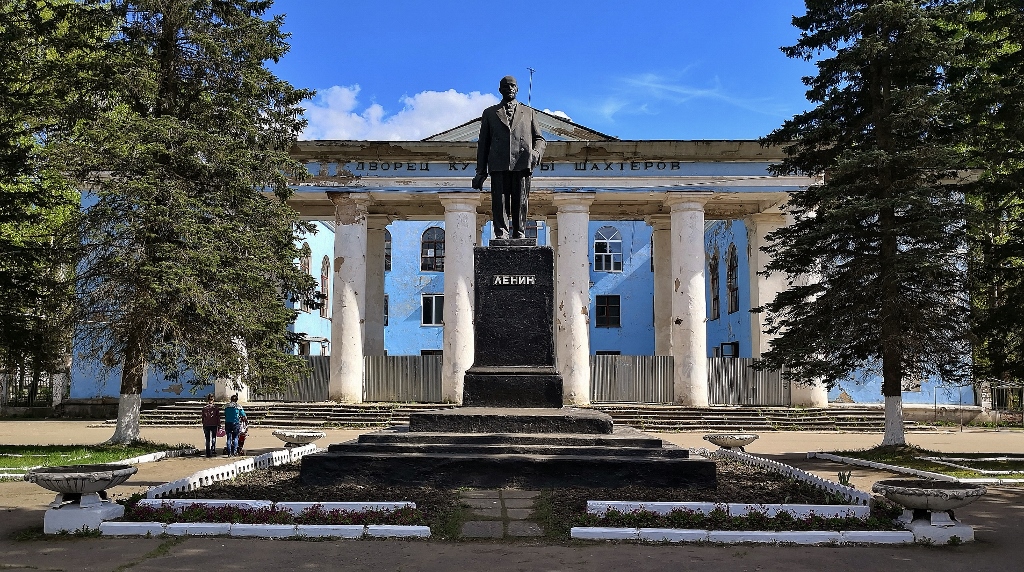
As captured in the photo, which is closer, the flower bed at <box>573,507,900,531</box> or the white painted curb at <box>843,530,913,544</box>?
the white painted curb at <box>843,530,913,544</box>

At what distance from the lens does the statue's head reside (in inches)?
475

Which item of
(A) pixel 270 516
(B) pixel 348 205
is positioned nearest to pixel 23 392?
(B) pixel 348 205

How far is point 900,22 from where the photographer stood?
52.8 ft

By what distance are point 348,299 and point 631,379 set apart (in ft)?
31.0

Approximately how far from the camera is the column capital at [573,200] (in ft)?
86.5

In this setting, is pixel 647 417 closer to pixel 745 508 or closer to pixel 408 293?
pixel 745 508

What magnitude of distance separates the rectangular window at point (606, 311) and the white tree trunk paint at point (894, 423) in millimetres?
25782

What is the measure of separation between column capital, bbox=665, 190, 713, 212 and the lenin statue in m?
14.9

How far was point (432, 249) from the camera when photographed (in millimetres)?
43156

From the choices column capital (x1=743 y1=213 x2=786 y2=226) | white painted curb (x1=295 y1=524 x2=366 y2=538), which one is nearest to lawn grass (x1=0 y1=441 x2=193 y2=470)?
white painted curb (x1=295 y1=524 x2=366 y2=538)

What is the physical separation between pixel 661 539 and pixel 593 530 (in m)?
0.60

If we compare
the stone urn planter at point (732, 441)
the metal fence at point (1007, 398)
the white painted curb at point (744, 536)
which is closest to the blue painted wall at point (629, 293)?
the metal fence at point (1007, 398)

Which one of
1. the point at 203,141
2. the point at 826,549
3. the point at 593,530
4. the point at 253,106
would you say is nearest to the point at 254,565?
the point at 593,530

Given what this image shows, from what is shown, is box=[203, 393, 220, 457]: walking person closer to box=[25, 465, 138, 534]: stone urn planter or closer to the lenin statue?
the lenin statue
